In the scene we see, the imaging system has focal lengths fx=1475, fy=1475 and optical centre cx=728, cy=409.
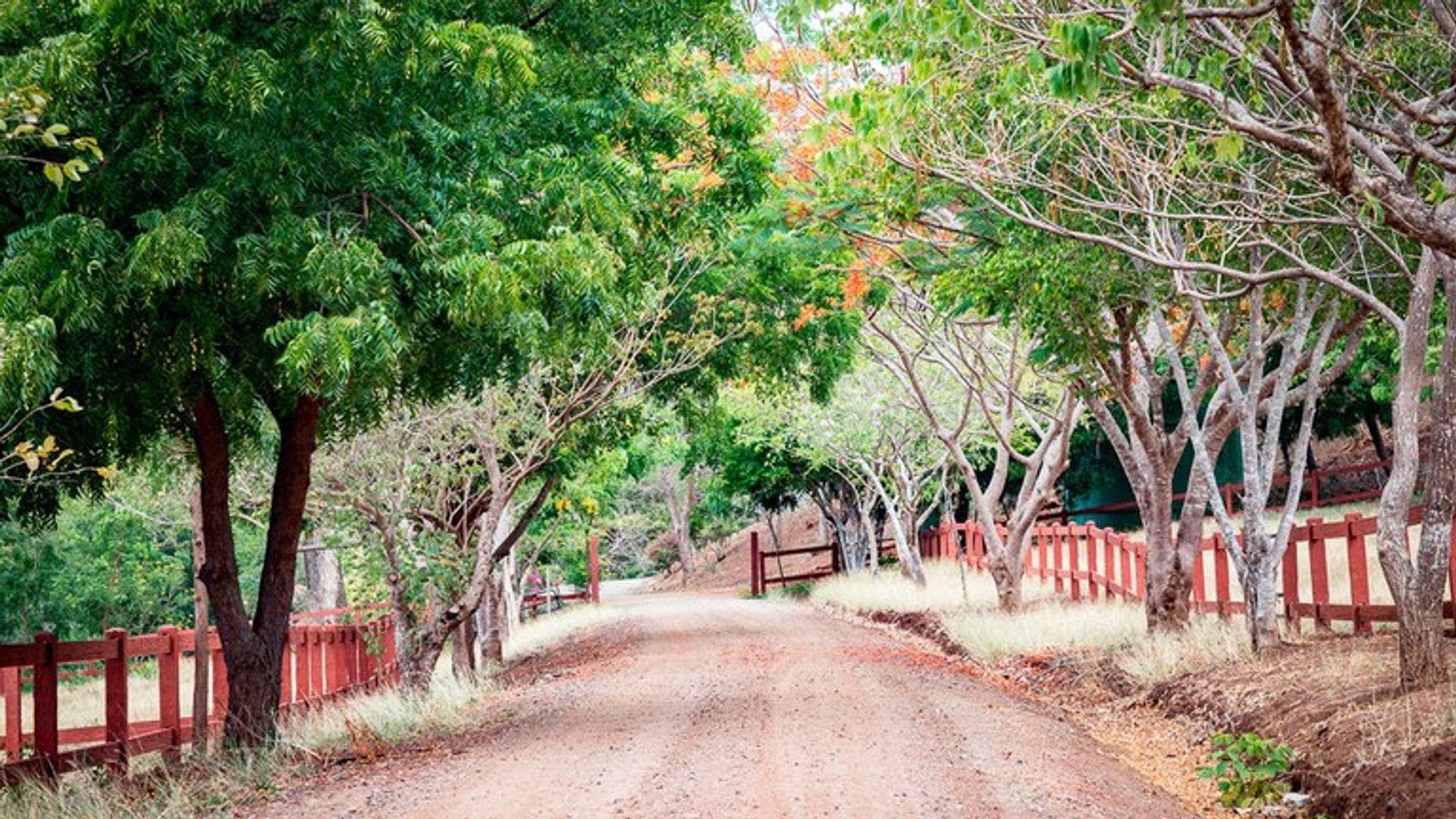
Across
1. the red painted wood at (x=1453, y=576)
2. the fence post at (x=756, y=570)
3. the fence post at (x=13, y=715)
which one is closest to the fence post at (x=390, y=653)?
the fence post at (x=13, y=715)

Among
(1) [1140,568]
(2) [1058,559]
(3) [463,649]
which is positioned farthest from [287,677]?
(2) [1058,559]

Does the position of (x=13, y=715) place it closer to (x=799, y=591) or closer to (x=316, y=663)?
(x=316, y=663)

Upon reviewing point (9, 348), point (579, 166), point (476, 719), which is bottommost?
point (476, 719)

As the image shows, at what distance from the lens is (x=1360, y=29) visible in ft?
39.4

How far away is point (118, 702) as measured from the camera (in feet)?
40.3

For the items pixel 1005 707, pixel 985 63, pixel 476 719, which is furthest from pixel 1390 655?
pixel 476 719

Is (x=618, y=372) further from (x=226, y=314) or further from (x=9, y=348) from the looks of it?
(x=9, y=348)

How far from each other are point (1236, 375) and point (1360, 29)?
159 inches

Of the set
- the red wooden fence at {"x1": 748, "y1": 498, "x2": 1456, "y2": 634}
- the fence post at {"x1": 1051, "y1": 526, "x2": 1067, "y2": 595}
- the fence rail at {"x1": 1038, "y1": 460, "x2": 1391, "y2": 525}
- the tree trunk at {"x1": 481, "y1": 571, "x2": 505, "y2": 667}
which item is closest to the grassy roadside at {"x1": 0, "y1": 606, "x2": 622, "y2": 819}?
the tree trunk at {"x1": 481, "y1": 571, "x2": 505, "y2": 667}

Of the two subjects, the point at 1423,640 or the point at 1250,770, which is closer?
the point at 1250,770

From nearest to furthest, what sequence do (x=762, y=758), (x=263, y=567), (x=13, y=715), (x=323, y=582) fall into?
(x=762, y=758), (x=263, y=567), (x=13, y=715), (x=323, y=582)

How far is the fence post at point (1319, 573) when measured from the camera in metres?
14.7

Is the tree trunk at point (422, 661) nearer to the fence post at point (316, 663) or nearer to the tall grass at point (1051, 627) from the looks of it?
the fence post at point (316, 663)

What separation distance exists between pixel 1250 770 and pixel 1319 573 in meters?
5.91
